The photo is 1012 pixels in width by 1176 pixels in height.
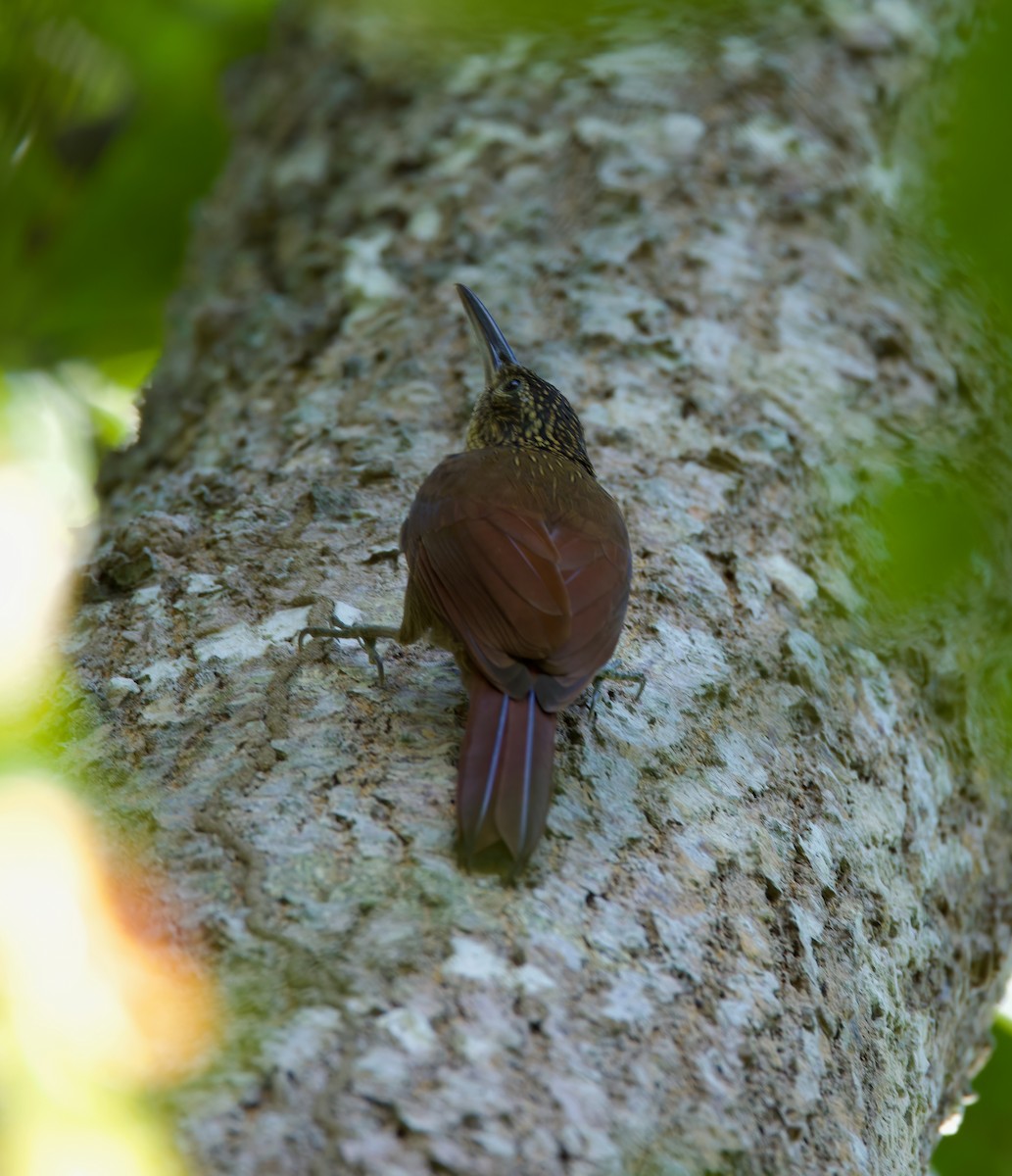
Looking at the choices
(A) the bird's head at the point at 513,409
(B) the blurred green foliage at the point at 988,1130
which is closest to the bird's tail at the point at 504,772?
(A) the bird's head at the point at 513,409

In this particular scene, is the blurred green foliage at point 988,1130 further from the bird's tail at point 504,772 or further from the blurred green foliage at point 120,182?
the blurred green foliage at point 120,182

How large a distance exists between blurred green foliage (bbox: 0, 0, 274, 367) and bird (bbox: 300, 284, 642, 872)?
1756mm

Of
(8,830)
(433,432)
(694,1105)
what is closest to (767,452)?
(433,432)

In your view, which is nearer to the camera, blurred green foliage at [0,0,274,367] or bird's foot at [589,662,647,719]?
bird's foot at [589,662,647,719]

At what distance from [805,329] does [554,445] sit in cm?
72

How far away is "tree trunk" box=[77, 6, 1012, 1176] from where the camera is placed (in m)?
1.67

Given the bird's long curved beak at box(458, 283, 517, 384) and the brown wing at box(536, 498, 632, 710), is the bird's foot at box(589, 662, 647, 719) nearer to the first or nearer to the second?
the brown wing at box(536, 498, 632, 710)

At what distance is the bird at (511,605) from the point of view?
199 cm

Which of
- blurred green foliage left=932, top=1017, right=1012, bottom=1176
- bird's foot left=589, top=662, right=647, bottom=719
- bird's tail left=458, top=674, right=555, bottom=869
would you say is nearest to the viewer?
bird's tail left=458, top=674, right=555, bottom=869

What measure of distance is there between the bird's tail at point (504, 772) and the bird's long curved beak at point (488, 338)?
1187 mm

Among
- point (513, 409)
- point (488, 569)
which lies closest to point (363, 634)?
point (488, 569)

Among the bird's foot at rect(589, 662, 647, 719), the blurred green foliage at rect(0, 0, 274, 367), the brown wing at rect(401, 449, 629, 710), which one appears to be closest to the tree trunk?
the bird's foot at rect(589, 662, 647, 719)

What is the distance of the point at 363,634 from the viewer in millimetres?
2434

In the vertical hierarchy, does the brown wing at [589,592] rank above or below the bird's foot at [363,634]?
above
